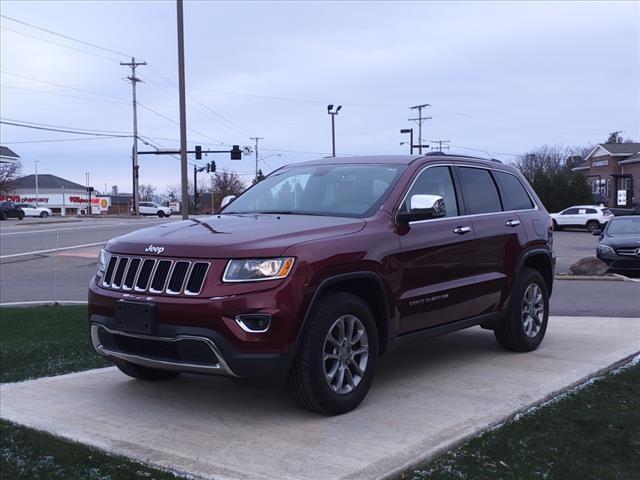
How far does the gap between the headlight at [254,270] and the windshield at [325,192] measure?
107 centimetres

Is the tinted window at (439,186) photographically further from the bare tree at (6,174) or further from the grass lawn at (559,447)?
the bare tree at (6,174)

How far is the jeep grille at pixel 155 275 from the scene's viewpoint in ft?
14.2

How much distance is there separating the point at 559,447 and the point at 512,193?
130 inches

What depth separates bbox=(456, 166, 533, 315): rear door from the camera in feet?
19.7

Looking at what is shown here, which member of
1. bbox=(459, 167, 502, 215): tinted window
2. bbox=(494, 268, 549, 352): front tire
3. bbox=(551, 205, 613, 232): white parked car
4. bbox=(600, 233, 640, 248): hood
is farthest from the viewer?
bbox=(551, 205, 613, 232): white parked car

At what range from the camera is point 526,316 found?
22.1 ft

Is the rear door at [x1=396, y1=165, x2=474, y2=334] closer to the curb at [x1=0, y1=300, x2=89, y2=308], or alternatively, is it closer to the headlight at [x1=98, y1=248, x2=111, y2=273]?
the headlight at [x1=98, y1=248, x2=111, y2=273]

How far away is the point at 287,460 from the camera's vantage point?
12.9ft

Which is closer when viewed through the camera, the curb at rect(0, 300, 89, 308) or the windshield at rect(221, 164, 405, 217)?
the windshield at rect(221, 164, 405, 217)

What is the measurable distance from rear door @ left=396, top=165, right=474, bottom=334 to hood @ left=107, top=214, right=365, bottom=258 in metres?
0.56

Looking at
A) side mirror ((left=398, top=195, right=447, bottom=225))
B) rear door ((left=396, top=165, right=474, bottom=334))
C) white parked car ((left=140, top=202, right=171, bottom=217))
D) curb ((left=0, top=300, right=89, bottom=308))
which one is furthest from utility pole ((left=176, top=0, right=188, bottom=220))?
white parked car ((left=140, top=202, right=171, bottom=217))

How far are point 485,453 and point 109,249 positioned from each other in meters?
2.88

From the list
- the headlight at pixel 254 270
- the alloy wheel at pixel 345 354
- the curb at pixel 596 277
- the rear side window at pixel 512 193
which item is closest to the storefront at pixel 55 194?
the curb at pixel 596 277

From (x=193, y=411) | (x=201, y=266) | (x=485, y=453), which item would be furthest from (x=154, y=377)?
(x=485, y=453)
